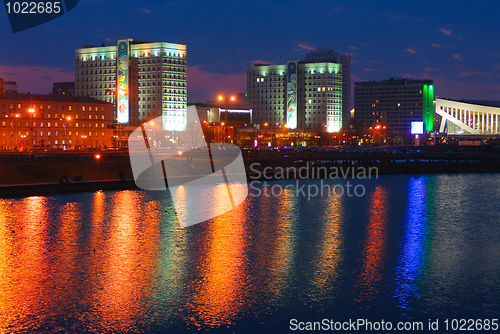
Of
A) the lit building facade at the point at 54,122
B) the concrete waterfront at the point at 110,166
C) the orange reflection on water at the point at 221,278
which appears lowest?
the orange reflection on water at the point at 221,278

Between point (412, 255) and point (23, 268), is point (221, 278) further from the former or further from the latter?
point (412, 255)

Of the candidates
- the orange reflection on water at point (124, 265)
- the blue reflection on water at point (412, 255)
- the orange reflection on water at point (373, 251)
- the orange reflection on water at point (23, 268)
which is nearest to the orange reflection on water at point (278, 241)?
the orange reflection on water at point (373, 251)

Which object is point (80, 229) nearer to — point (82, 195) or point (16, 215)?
point (16, 215)

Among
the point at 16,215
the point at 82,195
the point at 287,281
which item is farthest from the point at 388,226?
the point at 82,195

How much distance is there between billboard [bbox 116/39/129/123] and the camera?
155000mm

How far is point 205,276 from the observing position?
20.6 m

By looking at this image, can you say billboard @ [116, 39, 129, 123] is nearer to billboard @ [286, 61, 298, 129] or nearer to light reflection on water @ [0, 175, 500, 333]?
billboard @ [286, 61, 298, 129]

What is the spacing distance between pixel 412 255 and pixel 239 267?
7.59 m

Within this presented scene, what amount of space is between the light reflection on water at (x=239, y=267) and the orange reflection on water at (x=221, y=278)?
0.15 feet

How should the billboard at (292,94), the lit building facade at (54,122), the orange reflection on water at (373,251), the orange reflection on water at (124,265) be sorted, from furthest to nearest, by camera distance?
the billboard at (292,94) < the lit building facade at (54,122) < the orange reflection on water at (373,251) < the orange reflection on water at (124,265)

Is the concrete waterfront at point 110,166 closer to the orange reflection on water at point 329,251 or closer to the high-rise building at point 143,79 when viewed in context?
the orange reflection on water at point 329,251

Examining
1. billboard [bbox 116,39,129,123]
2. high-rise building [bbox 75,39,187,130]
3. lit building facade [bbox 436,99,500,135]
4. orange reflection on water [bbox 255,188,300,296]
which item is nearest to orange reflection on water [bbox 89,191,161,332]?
orange reflection on water [bbox 255,188,300,296]

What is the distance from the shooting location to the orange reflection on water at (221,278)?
54.9ft

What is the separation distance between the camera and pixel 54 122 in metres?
113
